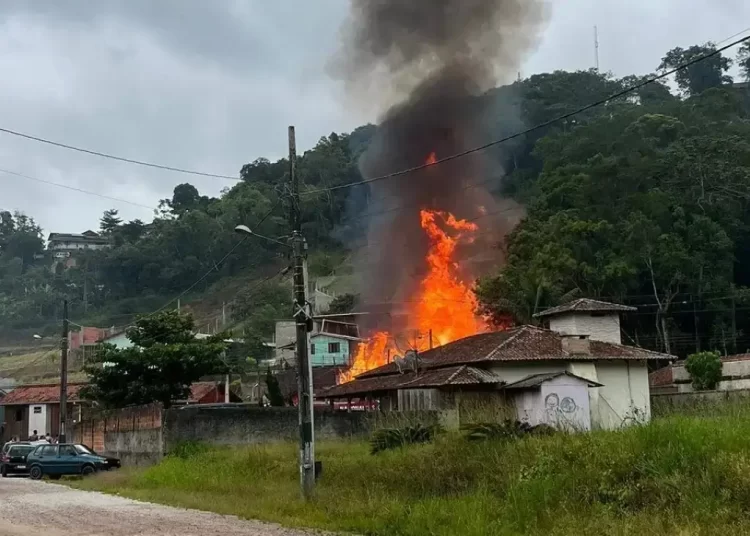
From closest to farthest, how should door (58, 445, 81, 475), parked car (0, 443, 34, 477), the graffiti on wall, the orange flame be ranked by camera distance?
the graffiti on wall → door (58, 445, 81, 475) → parked car (0, 443, 34, 477) → the orange flame

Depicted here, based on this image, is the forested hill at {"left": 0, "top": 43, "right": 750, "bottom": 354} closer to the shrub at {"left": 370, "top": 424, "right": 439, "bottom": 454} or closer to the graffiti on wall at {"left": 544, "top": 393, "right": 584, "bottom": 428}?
the shrub at {"left": 370, "top": 424, "right": 439, "bottom": 454}

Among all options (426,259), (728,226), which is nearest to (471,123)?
(426,259)

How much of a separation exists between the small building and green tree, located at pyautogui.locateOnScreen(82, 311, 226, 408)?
630 inches

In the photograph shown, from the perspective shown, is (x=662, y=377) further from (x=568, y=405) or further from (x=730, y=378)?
(x=568, y=405)

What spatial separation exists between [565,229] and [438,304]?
33.3 feet

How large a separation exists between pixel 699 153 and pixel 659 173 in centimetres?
300

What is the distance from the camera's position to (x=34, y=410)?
177ft

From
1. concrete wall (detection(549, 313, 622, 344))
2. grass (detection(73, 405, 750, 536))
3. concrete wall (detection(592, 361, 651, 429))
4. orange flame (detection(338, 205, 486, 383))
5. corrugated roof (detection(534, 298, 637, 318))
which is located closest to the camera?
grass (detection(73, 405, 750, 536))

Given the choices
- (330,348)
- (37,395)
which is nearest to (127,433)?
(37,395)

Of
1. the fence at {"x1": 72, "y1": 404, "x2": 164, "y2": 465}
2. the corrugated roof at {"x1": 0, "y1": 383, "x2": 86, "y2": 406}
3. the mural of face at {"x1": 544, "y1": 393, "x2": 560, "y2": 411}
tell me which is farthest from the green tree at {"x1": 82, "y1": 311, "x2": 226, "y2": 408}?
the mural of face at {"x1": 544, "y1": 393, "x2": 560, "y2": 411}

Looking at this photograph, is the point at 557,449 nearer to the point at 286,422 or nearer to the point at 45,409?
the point at 286,422

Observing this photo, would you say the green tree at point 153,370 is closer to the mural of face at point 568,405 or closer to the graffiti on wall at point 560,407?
the graffiti on wall at point 560,407

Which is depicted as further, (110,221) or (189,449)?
(110,221)

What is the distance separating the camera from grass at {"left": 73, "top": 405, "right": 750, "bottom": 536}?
11.2 metres
